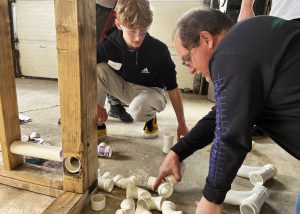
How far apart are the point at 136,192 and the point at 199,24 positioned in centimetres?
65

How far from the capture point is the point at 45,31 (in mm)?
3477

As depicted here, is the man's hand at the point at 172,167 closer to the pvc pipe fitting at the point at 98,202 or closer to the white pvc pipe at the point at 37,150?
the pvc pipe fitting at the point at 98,202

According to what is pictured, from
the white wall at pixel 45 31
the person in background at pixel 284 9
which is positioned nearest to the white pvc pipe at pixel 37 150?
the person in background at pixel 284 9

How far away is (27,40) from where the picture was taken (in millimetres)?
3557

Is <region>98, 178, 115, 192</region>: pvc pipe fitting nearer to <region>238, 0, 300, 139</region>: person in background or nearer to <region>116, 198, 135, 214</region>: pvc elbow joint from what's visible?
<region>116, 198, 135, 214</region>: pvc elbow joint

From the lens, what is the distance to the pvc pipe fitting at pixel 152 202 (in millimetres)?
999

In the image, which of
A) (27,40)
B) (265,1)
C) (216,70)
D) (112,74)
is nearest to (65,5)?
(216,70)

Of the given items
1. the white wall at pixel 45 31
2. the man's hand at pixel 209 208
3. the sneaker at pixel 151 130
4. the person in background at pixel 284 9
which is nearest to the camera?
the man's hand at pixel 209 208

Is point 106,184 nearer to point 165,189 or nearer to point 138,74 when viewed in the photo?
point 165,189

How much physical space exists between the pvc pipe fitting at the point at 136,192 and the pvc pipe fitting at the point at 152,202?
0.02 meters

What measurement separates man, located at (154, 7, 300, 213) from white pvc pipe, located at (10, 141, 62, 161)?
595 mm

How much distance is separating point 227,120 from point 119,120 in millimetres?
1417

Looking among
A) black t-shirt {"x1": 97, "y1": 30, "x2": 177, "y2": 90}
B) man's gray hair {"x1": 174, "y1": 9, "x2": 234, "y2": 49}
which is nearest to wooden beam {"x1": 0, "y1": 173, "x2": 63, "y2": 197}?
man's gray hair {"x1": 174, "y1": 9, "x2": 234, "y2": 49}

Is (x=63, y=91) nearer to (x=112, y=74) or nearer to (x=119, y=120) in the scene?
(x=112, y=74)
